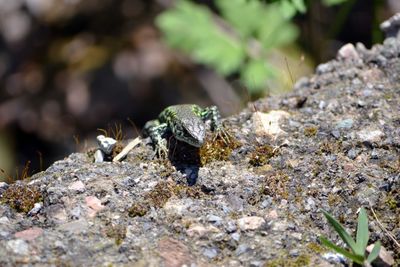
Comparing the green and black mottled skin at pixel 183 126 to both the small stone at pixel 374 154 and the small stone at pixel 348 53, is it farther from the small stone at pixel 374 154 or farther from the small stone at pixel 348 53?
the small stone at pixel 348 53

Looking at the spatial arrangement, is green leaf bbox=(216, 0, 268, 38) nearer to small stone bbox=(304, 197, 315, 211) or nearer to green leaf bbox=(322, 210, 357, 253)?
small stone bbox=(304, 197, 315, 211)

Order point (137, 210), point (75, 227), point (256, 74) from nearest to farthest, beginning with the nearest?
point (75, 227) → point (137, 210) → point (256, 74)

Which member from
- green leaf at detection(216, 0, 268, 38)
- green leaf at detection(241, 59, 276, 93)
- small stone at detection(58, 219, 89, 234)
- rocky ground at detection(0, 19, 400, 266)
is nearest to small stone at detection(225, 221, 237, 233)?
rocky ground at detection(0, 19, 400, 266)

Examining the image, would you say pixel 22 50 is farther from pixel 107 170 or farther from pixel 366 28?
pixel 107 170

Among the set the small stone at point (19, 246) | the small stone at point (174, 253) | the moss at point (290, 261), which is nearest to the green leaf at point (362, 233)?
the moss at point (290, 261)

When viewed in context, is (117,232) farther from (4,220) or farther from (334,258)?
(334,258)

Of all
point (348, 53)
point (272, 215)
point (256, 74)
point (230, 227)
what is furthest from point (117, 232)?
point (256, 74)
